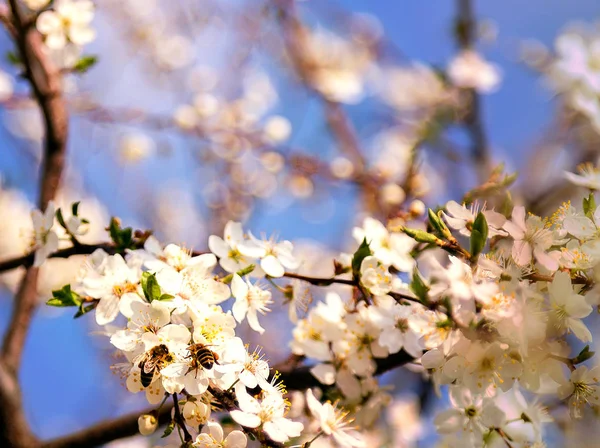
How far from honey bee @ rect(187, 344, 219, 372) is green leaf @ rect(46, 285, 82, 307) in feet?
0.84

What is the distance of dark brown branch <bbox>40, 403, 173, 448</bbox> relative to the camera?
118 centimetres

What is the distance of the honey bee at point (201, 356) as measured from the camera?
789 millimetres

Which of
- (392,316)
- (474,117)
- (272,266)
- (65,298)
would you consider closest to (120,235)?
(65,298)

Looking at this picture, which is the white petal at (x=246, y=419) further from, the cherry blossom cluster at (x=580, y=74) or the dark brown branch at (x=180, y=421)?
the cherry blossom cluster at (x=580, y=74)

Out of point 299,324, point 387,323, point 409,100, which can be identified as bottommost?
point 409,100

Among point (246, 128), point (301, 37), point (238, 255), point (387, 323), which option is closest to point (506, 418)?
point (387, 323)

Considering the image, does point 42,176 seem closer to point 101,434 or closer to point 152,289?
point 101,434

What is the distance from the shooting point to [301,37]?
10.5ft

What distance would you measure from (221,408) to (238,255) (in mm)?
270

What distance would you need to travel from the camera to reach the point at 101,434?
124cm

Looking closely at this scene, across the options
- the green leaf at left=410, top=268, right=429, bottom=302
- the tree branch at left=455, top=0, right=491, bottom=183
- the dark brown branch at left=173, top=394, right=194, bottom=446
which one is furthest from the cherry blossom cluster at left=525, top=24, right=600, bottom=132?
the dark brown branch at left=173, top=394, right=194, bottom=446

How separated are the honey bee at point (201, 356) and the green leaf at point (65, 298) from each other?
257 mm

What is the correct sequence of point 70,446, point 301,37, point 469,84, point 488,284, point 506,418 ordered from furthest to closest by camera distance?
point 301,37 → point 469,84 → point 70,446 → point 506,418 → point 488,284

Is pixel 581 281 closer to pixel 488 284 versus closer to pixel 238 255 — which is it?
pixel 488 284
